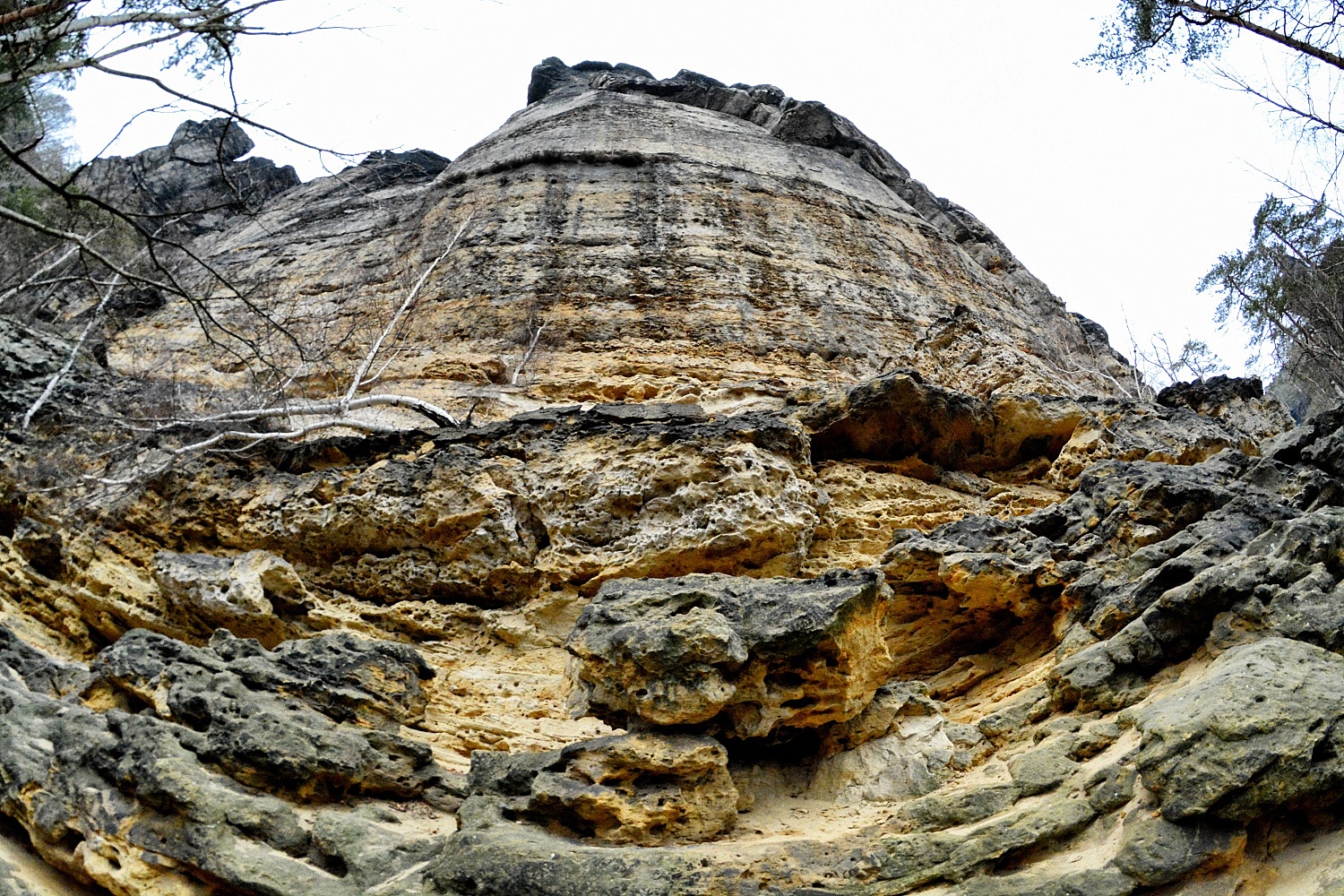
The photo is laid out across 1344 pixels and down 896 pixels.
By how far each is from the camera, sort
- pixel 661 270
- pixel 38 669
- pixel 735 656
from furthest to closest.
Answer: pixel 661 270 < pixel 38 669 < pixel 735 656

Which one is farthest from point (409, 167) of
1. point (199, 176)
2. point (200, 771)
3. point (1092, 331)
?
point (200, 771)

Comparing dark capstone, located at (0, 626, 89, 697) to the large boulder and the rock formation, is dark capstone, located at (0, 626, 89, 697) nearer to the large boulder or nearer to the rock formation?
the rock formation

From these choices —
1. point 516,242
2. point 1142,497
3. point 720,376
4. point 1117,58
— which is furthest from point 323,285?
point 1142,497

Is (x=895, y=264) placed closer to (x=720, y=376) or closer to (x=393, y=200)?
(x=720, y=376)

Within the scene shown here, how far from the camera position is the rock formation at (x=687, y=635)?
5.19 meters

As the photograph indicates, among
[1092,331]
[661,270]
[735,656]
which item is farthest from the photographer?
[1092,331]

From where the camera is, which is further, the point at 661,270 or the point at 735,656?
the point at 661,270

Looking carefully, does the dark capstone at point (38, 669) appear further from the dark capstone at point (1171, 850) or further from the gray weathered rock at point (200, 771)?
the dark capstone at point (1171, 850)

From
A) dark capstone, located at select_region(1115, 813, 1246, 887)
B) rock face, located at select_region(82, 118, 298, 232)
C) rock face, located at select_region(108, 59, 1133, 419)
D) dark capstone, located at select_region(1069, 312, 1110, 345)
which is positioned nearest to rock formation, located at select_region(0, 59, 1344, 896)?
dark capstone, located at select_region(1115, 813, 1246, 887)

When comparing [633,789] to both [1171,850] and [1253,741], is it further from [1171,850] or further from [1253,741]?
[1253,741]

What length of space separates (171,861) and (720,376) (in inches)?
343

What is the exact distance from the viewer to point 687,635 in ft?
19.9

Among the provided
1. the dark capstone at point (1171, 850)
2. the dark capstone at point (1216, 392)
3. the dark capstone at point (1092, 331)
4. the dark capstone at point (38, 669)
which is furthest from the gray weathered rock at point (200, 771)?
the dark capstone at point (1092, 331)

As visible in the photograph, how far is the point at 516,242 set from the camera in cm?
1574
